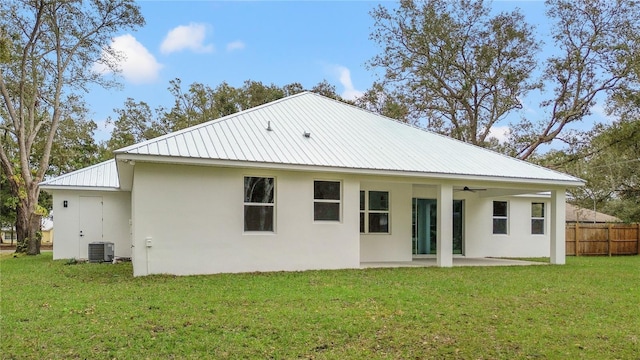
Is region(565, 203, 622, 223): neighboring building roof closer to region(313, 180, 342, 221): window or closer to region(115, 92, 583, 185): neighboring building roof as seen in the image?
region(115, 92, 583, 185): neighboring building roof

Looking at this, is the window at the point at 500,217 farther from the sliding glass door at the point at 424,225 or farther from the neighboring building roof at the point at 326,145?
the neighboring building roof at the point at 326,145

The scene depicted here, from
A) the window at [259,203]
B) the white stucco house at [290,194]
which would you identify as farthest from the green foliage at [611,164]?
the window at [259,203]

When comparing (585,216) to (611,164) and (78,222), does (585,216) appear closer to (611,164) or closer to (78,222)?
(611,164)

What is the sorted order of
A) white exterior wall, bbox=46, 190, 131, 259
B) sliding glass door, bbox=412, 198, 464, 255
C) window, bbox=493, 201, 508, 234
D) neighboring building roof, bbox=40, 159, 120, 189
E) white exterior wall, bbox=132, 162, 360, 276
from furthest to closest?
window, bbox=493, 201, 508, 234
sliding glass door, bbox=412, 198, 464, 255
white exterior wall, bbox=46, 190, 131, 259
neighboring building roof, bbox=40, 159, 120, 189
white exterior wall, bbox=132, 162, 360, 276

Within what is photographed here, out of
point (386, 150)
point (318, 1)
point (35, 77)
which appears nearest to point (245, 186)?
point (386, 150)

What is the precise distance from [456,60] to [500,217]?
12.6 meters

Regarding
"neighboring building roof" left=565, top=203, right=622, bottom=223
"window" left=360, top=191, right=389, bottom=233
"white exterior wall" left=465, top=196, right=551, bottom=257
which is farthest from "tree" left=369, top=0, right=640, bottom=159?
"window" left=360, top=191, right=389, bottom=233

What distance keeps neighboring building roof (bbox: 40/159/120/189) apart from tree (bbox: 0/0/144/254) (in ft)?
16.8

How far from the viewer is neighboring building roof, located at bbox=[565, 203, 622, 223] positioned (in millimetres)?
31406

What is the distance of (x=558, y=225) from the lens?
579 inches

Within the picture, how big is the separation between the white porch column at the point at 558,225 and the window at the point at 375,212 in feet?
16.5

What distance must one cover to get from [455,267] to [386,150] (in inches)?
149

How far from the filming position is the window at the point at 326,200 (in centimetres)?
1223

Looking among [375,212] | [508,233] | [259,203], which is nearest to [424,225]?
[375,212]
